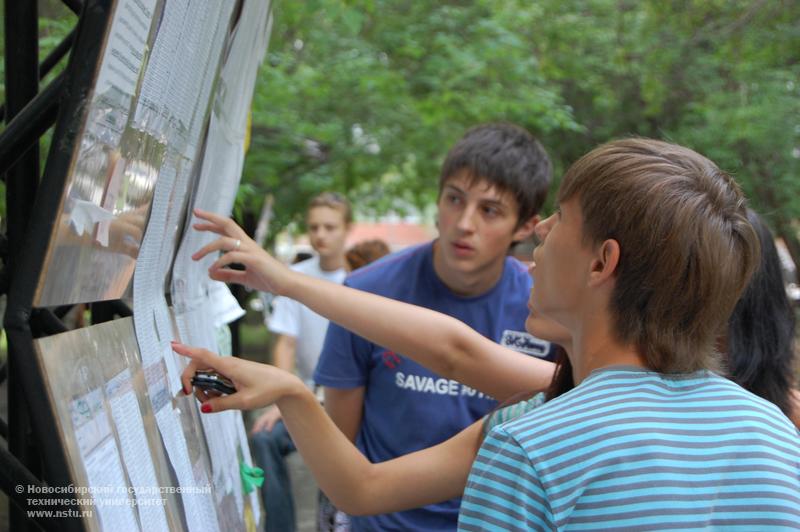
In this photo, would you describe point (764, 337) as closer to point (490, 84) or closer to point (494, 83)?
point (494, 83)

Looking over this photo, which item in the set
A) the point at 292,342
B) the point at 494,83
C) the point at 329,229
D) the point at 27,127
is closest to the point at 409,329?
the point at 27,127

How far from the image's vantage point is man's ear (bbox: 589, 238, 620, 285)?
1386mm

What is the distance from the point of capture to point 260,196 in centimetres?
914

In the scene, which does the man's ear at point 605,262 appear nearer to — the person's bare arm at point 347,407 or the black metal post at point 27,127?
the black metal post at point 27,127

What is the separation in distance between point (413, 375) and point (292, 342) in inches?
109

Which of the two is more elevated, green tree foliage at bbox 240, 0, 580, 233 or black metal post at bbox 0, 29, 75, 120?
green tree foliage at bbox 240, 0, 580, 233

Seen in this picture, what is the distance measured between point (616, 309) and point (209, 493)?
33.5 inches

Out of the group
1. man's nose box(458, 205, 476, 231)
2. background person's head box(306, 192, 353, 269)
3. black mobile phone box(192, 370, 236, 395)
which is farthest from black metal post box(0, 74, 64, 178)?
background person's head box(306, 192, 353, 269)

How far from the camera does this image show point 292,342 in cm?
528

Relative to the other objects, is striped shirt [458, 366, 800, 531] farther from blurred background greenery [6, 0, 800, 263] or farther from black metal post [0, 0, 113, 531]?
blurred background greenery [6, 0, 800, 263]

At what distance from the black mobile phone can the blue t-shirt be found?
108cm

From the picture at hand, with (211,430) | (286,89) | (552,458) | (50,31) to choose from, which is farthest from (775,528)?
(286,89)

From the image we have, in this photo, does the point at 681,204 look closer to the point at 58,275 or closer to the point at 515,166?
the point at 58,275

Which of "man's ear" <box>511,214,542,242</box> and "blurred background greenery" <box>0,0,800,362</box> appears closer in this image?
"man's ear" <box>511,214,542,242</box>
